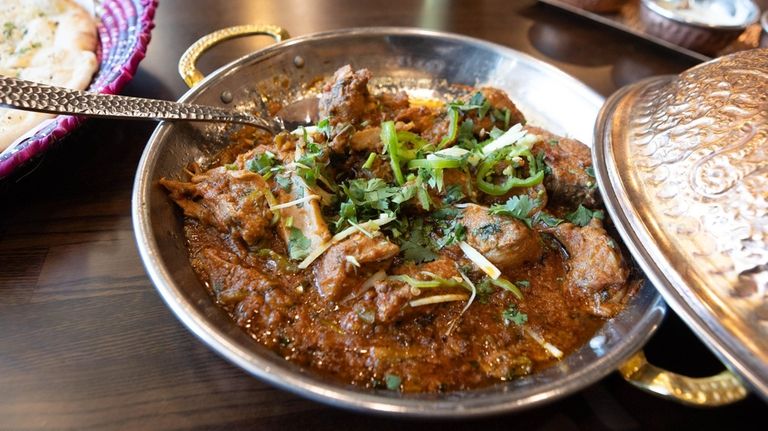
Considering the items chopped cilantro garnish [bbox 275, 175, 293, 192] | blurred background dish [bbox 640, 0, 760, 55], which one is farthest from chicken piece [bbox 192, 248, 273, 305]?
blurred background dish [bbox 640, 0, 760, 55]

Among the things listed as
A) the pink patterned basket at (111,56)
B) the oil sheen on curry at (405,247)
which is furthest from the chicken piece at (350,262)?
the pink patterned basket at (111,56)

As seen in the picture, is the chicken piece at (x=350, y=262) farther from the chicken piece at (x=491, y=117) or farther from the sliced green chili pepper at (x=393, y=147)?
the chicken piece at (x=491, y=117)

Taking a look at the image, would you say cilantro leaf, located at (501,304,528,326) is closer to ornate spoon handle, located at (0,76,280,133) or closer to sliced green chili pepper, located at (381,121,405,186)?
sliced green chili pepper, located at (381,121,405,186)

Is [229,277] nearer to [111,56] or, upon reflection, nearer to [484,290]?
[484,290]

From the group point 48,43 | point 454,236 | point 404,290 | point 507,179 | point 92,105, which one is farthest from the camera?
point 48,43

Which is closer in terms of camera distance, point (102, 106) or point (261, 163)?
point (102, 106)

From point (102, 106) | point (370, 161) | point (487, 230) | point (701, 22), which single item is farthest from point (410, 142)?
point (701, 22)

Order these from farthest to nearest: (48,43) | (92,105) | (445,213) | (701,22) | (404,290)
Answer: (701,22) → (48,43) → (445,213) → (92,105) → (404,290)
